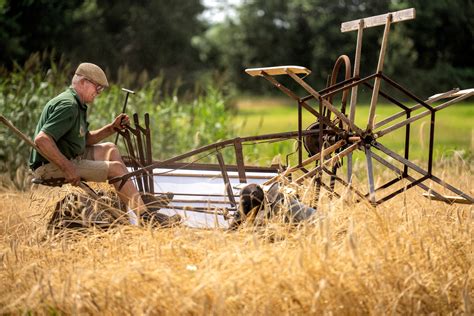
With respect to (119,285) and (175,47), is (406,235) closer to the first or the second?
(119,285)

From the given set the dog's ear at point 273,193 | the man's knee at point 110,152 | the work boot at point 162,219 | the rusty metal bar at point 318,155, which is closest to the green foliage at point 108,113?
the man's knee at point 110,152

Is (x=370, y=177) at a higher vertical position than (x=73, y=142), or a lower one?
lower

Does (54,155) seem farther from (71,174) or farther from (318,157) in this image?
(318,157)

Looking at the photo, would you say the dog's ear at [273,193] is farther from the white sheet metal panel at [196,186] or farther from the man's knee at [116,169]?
the man's knee at [116,169]

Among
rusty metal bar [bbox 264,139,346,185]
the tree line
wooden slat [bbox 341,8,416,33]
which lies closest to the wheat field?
rusty metal bar [bbox 264,139,346,185]

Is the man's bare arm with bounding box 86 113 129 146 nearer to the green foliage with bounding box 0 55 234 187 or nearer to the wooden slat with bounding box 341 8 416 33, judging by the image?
the wooden slat with bounding box 341 8 416 33

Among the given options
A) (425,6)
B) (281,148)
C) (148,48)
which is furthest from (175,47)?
(281,148)

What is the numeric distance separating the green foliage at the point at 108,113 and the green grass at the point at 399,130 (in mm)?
531

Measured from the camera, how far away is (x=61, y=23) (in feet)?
84.2

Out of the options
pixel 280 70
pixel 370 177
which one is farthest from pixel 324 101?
pixel 370 177

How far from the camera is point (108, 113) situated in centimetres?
1045

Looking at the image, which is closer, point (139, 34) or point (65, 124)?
point (65, 124)

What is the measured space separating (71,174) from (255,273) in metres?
2.08

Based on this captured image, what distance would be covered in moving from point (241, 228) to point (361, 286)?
142cm
